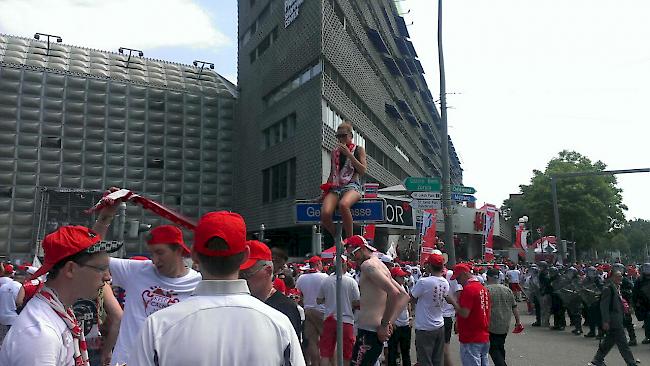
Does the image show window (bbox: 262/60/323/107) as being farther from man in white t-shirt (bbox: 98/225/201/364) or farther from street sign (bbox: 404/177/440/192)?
man in white t-shirt (bbox: 98/225/201/364)

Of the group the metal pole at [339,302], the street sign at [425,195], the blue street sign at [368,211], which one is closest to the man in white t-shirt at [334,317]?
the blue street sign at [368,211]

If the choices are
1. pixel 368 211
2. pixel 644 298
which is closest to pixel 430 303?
pixel 368 211

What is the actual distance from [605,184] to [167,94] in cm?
4260

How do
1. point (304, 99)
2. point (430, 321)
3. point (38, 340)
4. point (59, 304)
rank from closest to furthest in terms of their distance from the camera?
point (38, 340)
point (59, 304)
point (430, 321)
point (304, 99)

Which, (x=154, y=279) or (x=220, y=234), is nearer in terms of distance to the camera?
(x=220, y=234)

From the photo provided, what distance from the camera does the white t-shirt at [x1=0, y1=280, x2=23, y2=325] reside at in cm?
754

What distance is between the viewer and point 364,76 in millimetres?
37906

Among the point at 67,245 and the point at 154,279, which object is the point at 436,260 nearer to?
the point at 154,279

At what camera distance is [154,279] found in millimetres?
4086

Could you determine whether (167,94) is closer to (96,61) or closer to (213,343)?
(96,61)

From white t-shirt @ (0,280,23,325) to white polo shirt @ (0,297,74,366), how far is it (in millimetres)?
6225

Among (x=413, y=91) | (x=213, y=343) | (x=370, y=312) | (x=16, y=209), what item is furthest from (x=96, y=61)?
(x=213, y=343)

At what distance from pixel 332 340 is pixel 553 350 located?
8.03 meters

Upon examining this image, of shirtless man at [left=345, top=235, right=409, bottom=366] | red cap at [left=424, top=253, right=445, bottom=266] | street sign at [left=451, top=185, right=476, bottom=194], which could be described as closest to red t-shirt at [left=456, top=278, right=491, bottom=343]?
red cap at [left=424, top=253, right=445, bottom=266]
